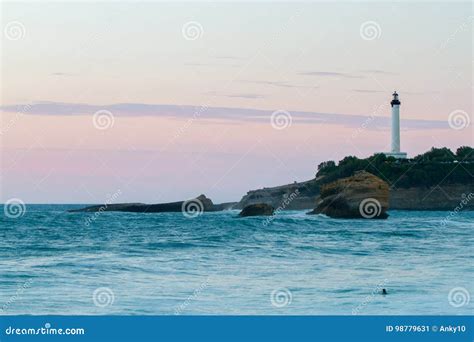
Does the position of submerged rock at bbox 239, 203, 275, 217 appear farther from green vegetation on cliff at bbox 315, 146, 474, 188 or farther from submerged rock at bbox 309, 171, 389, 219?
green vegetation on cliff at bbox 315, 146, 474, 188

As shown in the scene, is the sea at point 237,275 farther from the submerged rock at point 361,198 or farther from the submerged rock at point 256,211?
the submerged rock at point 256,211

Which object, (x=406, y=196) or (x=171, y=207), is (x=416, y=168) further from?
(x=171, y=207)

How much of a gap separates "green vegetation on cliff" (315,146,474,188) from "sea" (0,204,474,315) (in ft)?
168

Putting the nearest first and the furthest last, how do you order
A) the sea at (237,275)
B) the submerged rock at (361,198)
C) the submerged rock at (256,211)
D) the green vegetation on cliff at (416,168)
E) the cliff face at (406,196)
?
the sea at (237,275)
the submerged rock at (361,198)
the submerged rock at (256,211)
the green vegetation on cliff at (416,168)
the cliff face at (406,196)

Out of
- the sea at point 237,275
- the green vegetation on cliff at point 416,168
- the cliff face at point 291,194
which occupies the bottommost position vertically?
the sea at point 237,275

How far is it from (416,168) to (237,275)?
264ft

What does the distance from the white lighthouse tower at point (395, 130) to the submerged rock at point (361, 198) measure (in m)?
13.5

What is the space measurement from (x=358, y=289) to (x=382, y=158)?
7286 centimetres

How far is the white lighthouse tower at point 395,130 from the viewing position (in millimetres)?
84875

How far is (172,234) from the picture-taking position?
47.0 meters

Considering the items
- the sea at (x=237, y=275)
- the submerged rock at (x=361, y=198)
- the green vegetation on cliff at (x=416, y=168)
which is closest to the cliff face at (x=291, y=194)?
the green vegetation on cliff at (x=416, y=168)

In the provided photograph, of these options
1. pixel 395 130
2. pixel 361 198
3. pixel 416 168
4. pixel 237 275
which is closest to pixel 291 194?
pixel 395 130

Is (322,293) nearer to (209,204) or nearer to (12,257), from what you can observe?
(12,257)

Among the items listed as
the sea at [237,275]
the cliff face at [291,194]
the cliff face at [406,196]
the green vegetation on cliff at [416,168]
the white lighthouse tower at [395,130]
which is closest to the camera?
the sea at [237,275]
